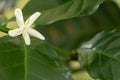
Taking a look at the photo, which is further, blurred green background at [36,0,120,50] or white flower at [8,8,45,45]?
blurred green background at [36,0,120,50]

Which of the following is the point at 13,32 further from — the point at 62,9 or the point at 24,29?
the point at 62,9

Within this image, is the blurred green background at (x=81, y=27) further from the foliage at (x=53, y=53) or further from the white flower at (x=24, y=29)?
the white flower at (x=24, y=29)

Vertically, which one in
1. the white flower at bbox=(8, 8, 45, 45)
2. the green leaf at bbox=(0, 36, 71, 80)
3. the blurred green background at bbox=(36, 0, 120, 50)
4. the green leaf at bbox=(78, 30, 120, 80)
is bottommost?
the blurred green background at bbox=(36, 0, 120, 50)

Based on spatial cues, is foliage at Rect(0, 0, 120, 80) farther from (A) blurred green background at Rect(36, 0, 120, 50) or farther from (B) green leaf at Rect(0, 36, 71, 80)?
(A) blurred green background at Rect(36, 0, 120, 50)

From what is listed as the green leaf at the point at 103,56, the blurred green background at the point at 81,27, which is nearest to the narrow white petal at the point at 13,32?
the green leaf at the point at 103,56

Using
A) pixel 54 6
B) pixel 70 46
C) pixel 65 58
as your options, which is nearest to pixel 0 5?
pixel 70 46

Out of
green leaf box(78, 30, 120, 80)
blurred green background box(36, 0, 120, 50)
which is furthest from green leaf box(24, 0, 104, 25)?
blurred green background box(36, 0, 120, 50)
